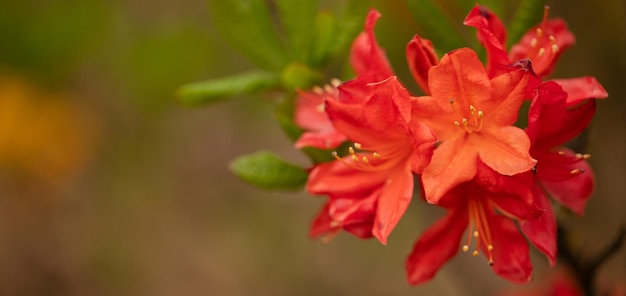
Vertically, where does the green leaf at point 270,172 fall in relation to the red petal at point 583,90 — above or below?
below

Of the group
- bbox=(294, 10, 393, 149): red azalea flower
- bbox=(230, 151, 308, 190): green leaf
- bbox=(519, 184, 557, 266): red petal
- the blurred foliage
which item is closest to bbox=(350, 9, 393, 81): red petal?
bbox=(294, 10, 393, 149): red azalea flower

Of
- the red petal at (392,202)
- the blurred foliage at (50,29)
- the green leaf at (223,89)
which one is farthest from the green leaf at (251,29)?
the blurred foliage at (50,29)

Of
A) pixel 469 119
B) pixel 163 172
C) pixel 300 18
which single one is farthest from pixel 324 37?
pixel 163 172

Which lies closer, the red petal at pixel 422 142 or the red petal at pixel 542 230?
the red petal at pixel 422 142

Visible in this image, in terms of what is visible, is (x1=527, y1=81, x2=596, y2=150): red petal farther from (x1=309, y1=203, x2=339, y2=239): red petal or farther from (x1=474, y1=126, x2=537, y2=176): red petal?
(x1=309, y1=203, x2=339, y2=239): red petal

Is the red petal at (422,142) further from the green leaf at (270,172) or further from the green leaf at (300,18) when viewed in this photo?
the green leaf at (300,18)

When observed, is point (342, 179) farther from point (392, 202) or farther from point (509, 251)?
Answer: point (509, 251)
